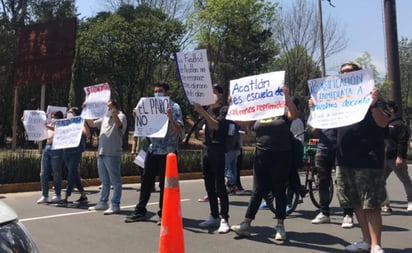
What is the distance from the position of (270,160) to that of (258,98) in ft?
2.65

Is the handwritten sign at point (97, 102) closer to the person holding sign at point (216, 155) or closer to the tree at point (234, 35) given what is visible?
the person holding sign at point (216, 155)

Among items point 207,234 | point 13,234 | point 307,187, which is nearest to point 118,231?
point 207,234

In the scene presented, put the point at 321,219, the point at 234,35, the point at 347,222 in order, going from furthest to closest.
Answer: the point at 234,35 < the point at 321,219 < the point at 347,222

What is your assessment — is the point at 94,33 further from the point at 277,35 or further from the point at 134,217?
the point at 134,217

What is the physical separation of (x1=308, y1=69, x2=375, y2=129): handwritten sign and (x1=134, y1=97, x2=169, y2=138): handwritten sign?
221 centimetres

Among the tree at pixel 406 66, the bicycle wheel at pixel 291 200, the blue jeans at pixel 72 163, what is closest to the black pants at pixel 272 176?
the bicycle wheel at pixel 291 200

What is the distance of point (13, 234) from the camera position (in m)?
2.37

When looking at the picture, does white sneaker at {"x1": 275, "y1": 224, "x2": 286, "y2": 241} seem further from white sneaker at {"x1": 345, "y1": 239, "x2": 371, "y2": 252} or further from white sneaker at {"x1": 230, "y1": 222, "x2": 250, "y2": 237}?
white sneaker at {"x1": 345, "y1": 239, "x2": 371, "y2": 252}

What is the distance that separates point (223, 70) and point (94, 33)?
33.8ft

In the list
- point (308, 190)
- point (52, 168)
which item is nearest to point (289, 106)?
point (308, 190)

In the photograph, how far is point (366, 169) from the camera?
18.4 ft

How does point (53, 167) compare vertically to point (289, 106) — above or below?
below

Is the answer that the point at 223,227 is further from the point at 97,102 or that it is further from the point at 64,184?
the point at 64,184

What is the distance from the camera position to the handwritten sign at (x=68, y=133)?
9117 mm
